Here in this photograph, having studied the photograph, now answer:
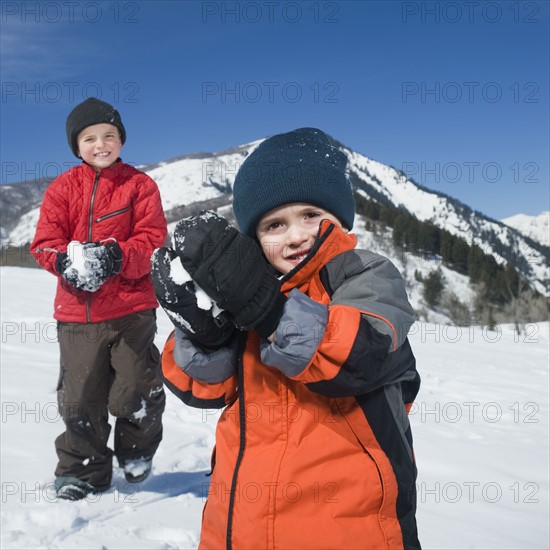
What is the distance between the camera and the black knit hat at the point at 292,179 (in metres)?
1.53

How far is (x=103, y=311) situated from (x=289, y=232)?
1.64 meters

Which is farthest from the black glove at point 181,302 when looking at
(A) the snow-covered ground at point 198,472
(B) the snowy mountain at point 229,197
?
(B) the snowy mountain at point 229,197

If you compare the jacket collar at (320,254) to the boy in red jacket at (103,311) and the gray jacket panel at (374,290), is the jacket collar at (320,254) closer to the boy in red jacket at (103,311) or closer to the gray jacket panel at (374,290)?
the gray jacket panel at (374,290)

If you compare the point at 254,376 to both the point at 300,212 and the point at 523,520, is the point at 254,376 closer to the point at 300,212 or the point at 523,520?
the point at 300,212

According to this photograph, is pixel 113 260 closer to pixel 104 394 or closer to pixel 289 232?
pixel 104 394

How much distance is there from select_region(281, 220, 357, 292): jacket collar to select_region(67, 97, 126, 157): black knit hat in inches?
78.6

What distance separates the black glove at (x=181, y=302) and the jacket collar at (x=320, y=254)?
211 mm

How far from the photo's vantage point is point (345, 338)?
3.90 ft

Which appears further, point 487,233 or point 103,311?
point 487,233

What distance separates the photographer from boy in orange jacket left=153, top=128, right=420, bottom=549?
1178mm

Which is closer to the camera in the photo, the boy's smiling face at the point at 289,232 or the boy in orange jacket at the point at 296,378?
the boy in orange jacket at the point at 296,378

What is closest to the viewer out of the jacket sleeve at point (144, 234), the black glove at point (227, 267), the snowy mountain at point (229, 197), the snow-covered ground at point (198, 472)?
the black glove at point (227, 267)

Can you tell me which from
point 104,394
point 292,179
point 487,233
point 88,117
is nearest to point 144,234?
point 88,117

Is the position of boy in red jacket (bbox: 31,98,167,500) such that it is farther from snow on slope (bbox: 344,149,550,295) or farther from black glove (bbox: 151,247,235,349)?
snow on slope (bbox: 344,149,550,295)
